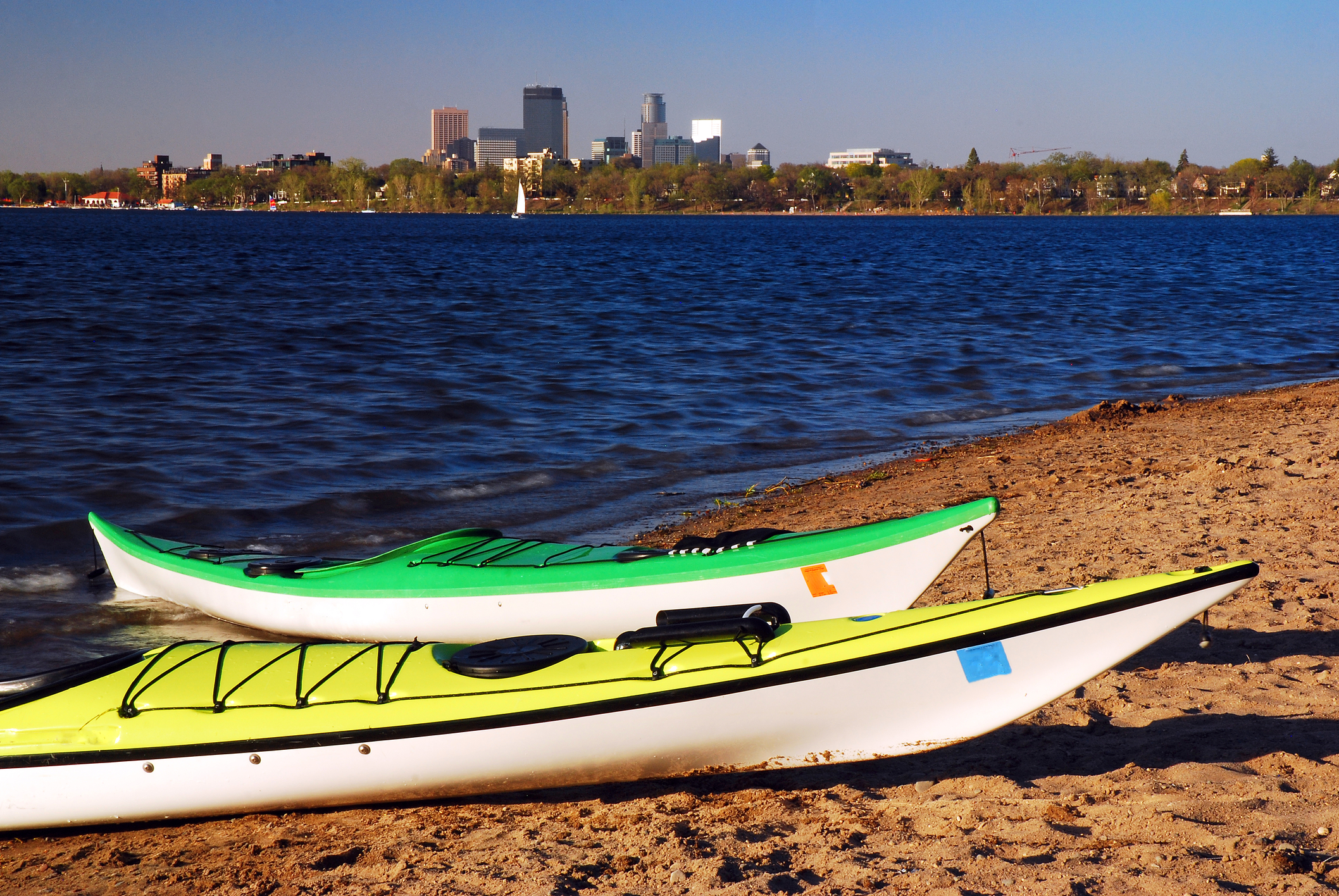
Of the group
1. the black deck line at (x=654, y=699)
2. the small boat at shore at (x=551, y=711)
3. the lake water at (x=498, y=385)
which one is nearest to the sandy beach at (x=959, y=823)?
the small boat at shore at (x=551, y=711)

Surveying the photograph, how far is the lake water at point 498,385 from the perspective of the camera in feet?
25.4

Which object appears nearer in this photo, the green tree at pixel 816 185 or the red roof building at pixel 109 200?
the green tree at pixel 816 185

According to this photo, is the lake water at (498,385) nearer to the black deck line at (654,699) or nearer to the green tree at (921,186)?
the black deck line at (654,699)

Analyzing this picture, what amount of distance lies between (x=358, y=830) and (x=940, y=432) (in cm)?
820

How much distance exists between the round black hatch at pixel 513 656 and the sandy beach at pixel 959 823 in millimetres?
501

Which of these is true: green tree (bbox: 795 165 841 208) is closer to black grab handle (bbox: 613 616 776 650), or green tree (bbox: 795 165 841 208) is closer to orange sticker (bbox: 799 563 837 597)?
orange sticker (bbox: 799 563 837 597)

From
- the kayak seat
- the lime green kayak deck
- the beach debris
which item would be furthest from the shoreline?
the kayak seat

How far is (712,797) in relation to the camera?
3506 millimetres

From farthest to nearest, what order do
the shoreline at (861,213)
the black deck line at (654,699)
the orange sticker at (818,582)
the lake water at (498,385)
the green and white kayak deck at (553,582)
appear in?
the shoreline at (861,213)
the lake water at (498,385)
the orange sticker at (818,582)
the green and white kayak deck at (553,582)
the black deck line at (654,699)

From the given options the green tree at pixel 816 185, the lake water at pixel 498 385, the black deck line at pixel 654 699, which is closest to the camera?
the black deck line at pixel 654 699

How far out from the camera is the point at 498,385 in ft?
43.0

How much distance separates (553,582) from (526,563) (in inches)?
11.9

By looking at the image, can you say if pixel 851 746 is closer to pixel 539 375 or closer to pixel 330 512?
pixel 330 512

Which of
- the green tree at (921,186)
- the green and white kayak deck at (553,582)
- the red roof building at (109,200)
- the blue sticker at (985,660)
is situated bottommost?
the green and white kayak deck at (553,582)
